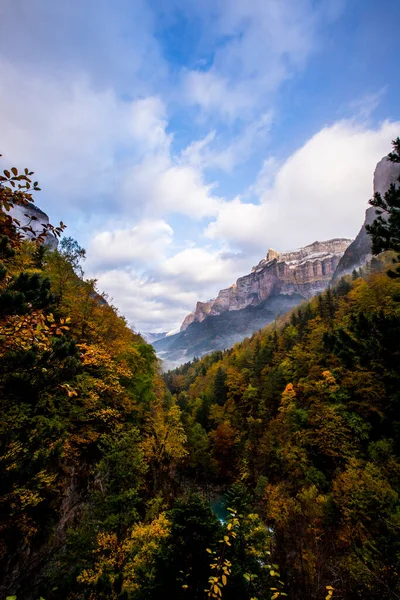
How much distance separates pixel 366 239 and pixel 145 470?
146 meters

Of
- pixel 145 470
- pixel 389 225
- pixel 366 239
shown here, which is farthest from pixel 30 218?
pixel 366 239

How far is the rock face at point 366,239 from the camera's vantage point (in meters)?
105

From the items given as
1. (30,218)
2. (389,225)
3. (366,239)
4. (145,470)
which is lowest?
(145,470)

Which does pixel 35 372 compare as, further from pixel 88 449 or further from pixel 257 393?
pixel 257 393

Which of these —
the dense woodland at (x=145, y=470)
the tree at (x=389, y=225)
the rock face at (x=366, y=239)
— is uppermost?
the rock face at (x=366, y=239)

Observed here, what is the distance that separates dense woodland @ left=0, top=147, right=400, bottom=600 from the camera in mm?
6551

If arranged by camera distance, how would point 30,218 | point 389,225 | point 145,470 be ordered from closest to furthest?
1. point 30,218
2. point 389,225
3. point 145,470

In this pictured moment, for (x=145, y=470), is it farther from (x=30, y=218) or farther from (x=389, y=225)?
(x=389, y=225)

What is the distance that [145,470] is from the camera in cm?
1650

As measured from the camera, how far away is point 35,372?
703cm

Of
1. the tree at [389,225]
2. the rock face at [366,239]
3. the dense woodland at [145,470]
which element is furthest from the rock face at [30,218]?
the rock face at [366,239]

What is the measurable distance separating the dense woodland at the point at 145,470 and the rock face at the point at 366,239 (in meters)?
99.0

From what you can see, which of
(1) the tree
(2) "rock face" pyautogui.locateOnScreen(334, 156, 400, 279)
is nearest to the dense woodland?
(1) the tree

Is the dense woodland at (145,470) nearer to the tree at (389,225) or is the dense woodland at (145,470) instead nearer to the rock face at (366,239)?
the tree at (389,225)
